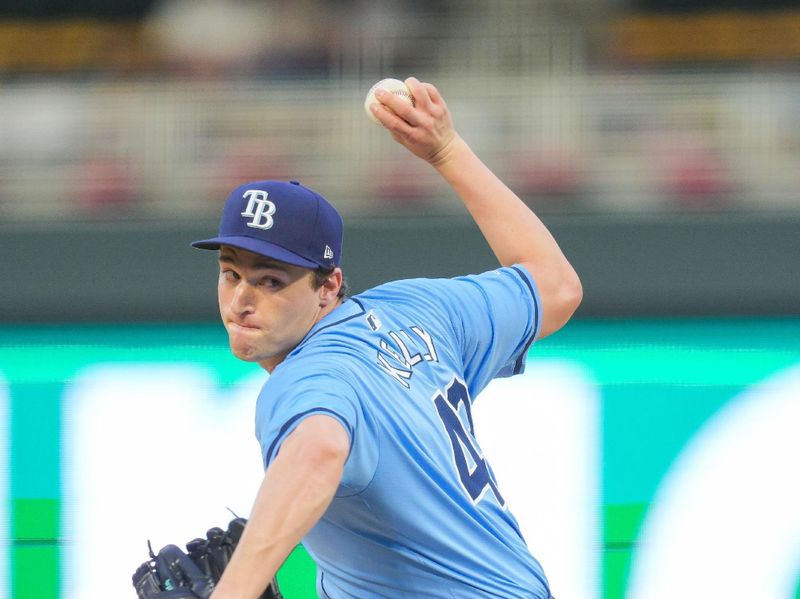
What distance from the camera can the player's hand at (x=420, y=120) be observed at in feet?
8.15

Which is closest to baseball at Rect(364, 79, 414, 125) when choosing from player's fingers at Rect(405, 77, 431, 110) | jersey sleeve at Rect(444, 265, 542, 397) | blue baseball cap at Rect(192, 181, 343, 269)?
player's fingers at Rect(405, 77, 431, 110)

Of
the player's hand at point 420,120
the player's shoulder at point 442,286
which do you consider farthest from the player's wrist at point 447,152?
the player's shoulder at point 442,286

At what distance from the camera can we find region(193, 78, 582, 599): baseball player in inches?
72.9

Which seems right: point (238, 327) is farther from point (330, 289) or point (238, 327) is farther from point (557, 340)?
point (557, 340)

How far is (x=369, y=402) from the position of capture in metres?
2.06

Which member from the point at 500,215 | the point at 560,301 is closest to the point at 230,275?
the point at 500,215

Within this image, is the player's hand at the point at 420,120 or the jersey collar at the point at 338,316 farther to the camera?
the player's hand at the point at 420,120

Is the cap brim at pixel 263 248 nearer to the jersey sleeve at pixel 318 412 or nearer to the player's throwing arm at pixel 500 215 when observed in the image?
the jersey sleeve at pixel 318 412

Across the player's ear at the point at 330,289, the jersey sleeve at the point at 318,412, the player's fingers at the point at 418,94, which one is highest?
the player's fingers at the point at 418,94

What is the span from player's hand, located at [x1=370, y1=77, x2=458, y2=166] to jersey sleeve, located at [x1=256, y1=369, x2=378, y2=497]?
0.68m

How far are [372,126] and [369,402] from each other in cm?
374

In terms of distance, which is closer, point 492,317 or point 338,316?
point 338,316

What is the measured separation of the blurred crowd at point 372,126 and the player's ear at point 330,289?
9.80 ft

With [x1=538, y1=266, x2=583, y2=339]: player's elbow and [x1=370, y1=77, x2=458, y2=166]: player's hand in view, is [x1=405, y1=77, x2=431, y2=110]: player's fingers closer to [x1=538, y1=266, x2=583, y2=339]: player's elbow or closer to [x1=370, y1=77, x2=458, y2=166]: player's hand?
[x1=370, y1=77, x2=458, y2=166]: player's hand
